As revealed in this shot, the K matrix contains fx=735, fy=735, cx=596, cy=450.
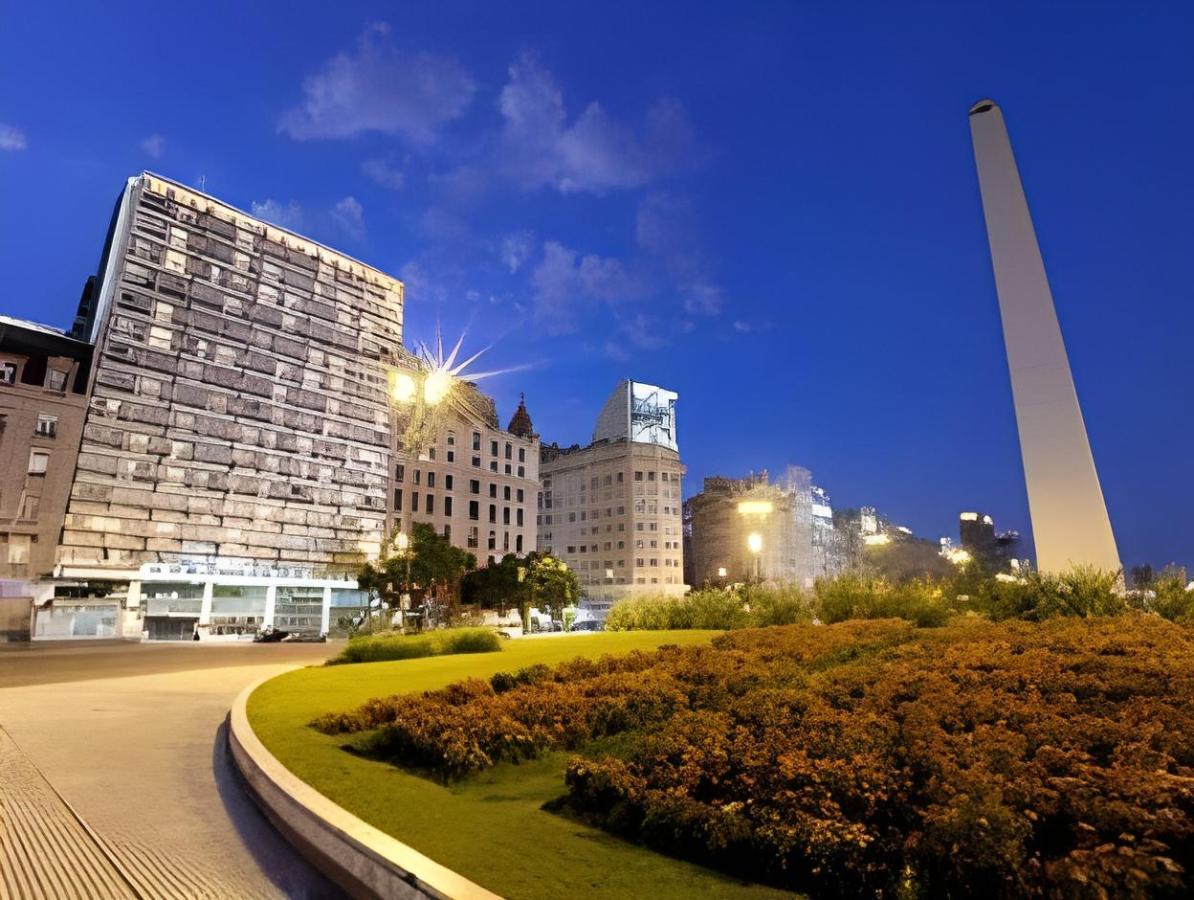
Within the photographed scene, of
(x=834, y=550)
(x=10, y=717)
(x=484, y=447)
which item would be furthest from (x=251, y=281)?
(x=834, y=550)

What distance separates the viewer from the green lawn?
16.4 feet

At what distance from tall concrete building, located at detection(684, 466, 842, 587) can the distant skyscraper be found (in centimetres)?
11979

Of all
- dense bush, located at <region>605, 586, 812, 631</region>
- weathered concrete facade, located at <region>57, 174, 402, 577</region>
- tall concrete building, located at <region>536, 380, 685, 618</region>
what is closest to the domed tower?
tall concrete building, located at <region>536, 380, 685, 618</region>

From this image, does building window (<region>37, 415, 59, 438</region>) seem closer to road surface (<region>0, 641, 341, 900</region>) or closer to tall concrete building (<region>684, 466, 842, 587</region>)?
road surface (<region>0, 641, 341, 900</region>)

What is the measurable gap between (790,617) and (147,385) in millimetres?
63368

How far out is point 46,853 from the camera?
6391 mm

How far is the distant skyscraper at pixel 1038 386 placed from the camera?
69.6 feet

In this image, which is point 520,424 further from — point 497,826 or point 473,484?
point 497,826

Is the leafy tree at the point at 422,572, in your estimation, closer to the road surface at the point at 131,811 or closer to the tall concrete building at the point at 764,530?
the road surface at the point at 131,811

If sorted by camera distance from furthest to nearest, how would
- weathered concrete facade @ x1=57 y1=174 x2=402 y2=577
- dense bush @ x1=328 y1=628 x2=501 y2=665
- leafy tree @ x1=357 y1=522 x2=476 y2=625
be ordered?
weathered concrete facade @ x1=57 y1=174 x2=402 y2=577, leafy tree @ x1=357 y1=522 x2=476 y2=625, dense bush @ x1=328 y1=628 x2=501 y2=665

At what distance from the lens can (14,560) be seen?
56.2 meters

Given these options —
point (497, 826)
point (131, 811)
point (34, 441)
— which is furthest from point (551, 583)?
point (497, 826)

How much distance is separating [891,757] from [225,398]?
2985 inches

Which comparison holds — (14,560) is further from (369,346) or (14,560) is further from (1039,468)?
(1039,468)
